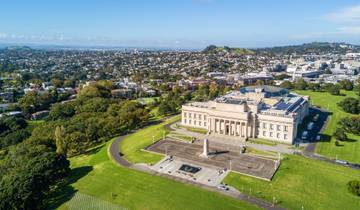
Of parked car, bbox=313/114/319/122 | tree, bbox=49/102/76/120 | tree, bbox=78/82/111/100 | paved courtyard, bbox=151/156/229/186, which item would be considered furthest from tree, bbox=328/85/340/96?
tree, bbox=49/102/76/120

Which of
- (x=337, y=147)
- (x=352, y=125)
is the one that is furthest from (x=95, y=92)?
(x=352, y=125)

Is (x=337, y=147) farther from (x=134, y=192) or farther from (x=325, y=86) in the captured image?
(x=325, y=86)

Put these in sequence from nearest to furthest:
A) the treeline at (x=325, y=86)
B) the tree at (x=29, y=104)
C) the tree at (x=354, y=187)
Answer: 1. the tree at (x=354, y=187)
2. the tree at (x=29, y=104)
3. the treeline at (x=325, y=86)

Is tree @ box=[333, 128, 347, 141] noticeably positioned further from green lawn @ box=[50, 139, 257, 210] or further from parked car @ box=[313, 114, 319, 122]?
green lawn @ box=[50, 139, 257, 210]

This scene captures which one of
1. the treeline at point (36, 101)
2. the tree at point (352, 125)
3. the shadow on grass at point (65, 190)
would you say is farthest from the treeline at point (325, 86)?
the shadow on grass at point (65, 190)

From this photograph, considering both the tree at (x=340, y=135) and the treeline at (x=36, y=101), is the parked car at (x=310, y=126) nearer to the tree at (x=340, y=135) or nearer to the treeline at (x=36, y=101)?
the tree at (x=340, y=135)

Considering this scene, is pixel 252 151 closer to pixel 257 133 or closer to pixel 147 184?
pixel 257 133
